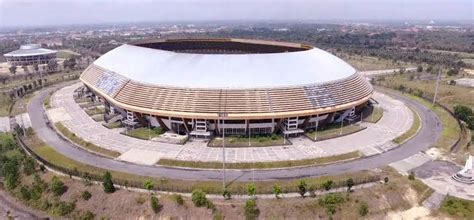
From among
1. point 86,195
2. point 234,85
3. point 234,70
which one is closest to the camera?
point 86,195

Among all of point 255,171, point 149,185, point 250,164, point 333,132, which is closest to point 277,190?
point 255,171

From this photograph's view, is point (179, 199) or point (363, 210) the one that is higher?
point (179, 199)

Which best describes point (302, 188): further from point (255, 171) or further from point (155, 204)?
point (155, 204)

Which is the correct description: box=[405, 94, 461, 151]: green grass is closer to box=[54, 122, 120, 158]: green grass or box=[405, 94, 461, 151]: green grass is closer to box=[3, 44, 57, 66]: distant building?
box=[54, 122, 120, 158]: green grass

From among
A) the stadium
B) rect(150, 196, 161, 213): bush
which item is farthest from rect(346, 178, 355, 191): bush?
rect(150, 196, 161, 213): bush

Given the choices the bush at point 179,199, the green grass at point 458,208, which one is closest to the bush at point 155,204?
the bush at point 179,199

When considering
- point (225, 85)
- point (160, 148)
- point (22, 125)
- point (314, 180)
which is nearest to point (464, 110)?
point (314, 180)

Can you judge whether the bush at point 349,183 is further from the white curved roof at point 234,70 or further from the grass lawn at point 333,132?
the white curved roof at point 234,70

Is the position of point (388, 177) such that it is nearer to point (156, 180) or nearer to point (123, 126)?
point (156, 180)
